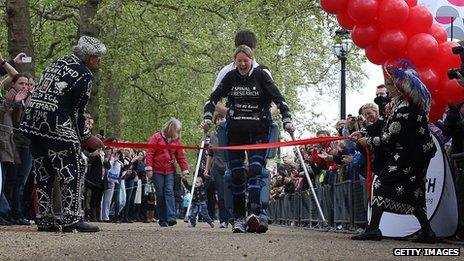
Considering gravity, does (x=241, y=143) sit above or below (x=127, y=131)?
below

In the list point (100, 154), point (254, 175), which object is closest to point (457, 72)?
point (254, 175)

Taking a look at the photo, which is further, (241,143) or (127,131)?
(127,131)

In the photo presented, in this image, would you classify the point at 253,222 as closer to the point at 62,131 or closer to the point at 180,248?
the point at 62,131

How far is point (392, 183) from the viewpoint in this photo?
36.5ft

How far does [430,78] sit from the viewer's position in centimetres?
1193

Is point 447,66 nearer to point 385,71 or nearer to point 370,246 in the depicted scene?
point 385,71

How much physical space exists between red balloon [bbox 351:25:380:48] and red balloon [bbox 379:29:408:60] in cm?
19

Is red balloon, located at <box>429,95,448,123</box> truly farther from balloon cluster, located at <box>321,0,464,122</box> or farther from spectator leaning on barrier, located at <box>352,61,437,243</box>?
spectator leaning on barrier, located at <box>352,61,437,243</box>

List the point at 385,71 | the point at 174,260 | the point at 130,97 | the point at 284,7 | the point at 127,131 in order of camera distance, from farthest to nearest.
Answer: the point at 127,131, the point at 130,97, the point at 284,7, the point at 385,71, the point at 174,260

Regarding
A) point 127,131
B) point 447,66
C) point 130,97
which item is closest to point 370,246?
point 447,66

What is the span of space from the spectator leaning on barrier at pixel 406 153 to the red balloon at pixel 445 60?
0.89 meters

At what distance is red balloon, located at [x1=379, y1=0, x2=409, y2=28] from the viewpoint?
476 inches

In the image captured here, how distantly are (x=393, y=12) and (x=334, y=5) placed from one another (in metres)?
0.90

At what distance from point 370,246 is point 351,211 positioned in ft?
17.3
